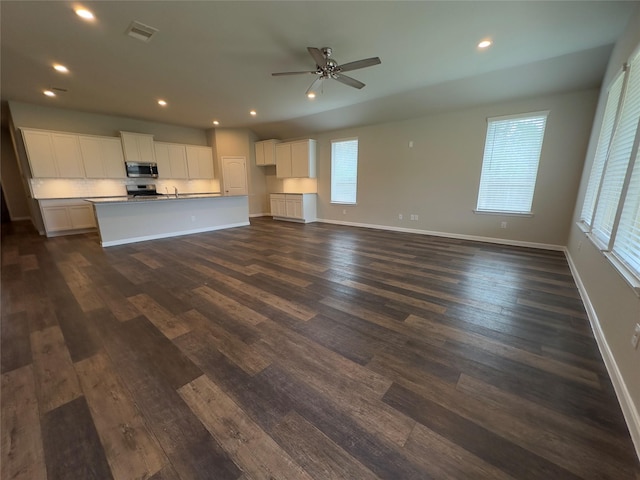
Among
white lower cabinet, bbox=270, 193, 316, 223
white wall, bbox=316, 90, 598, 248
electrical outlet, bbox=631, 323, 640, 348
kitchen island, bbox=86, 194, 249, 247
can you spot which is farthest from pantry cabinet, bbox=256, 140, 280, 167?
electrical outlet, bbox=631, 323, 640, 348

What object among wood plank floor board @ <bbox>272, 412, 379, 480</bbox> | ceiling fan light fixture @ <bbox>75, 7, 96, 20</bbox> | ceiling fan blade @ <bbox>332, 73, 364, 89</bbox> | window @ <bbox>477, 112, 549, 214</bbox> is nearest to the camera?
wood plank floor board @ <bbox>272, 412, 379, 480</bbox>

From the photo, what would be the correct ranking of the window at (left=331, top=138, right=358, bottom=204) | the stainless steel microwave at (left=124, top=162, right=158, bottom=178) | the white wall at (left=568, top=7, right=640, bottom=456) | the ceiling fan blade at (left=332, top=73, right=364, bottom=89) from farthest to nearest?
the window at (left=331, top=138, right=358, bottom=204) < the stainless steel microwave at (left=124, top=162, right=158, bottom=178) < the ceiling fan blade at (left=332, top=73, right=364, bottom=89) < the white wall at (left=568, top=7, right=640, bottom=456)

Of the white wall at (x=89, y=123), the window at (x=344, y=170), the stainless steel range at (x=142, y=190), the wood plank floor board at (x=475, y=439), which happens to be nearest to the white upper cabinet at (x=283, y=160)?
the window at (x=344, y=170)

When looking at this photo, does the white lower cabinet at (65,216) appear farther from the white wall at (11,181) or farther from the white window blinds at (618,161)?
the white window blinds at (618,161)

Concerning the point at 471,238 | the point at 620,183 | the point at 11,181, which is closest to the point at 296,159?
the point at 471,238

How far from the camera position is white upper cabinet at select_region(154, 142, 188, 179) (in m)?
7.17

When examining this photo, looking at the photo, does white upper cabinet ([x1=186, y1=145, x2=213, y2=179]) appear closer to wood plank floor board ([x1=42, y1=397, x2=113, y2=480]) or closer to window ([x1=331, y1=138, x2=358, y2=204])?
window ([x1=331, y1=138, x2=358, y2=204])

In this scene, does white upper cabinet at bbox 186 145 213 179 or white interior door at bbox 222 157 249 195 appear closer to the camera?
A: white upper cabinet at bbox 186 145 213 179

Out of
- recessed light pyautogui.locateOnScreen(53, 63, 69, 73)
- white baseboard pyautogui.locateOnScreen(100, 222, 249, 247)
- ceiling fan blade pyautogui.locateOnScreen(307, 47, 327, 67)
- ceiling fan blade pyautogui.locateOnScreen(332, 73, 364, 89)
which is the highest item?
recessed light pyautogui.locateOnScreen(53, 63, 69, 73)

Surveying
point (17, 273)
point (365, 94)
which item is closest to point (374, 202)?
point (365, 94)

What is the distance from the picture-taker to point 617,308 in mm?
1691

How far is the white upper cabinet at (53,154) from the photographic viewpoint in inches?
213

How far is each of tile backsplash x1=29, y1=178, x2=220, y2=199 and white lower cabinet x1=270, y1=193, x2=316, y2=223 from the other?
3061 mm

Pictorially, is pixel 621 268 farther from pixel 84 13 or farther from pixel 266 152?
pixel 266 152
